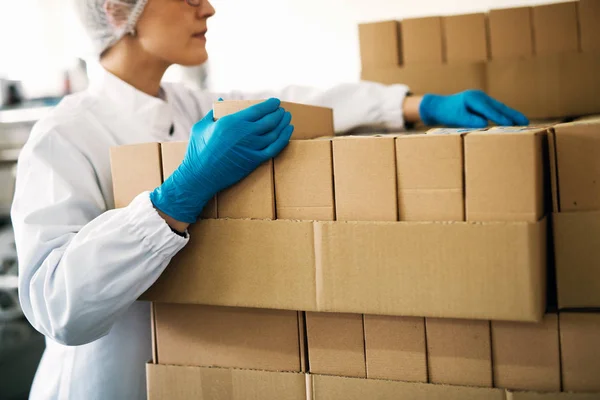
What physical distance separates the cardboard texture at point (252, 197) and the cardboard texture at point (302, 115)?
12cm

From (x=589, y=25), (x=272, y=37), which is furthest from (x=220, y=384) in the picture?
(x=272, y=37)

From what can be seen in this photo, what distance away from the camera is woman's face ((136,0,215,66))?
1169mm

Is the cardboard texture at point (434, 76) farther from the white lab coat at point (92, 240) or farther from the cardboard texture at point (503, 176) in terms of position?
the cardboard texture at point (503, 176)

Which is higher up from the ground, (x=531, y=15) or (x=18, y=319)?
(x=531, y=15)

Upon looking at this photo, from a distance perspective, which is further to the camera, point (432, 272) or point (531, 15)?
point (531, 15)

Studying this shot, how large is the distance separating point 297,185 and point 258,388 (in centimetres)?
35

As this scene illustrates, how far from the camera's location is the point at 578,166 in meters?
0.71

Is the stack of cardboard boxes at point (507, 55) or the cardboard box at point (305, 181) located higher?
the stack of cardboard boxes at point (507, 55)

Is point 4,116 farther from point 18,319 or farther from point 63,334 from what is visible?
point 63,334

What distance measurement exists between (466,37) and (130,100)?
0.94 meters

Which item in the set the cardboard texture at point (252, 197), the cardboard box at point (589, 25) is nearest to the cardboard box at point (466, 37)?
the cardboard box at point (589, 25)

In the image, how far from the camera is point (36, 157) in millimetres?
972

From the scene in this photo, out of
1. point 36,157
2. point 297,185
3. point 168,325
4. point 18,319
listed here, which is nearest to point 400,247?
point 297,185

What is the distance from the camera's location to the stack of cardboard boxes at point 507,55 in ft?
4.34
